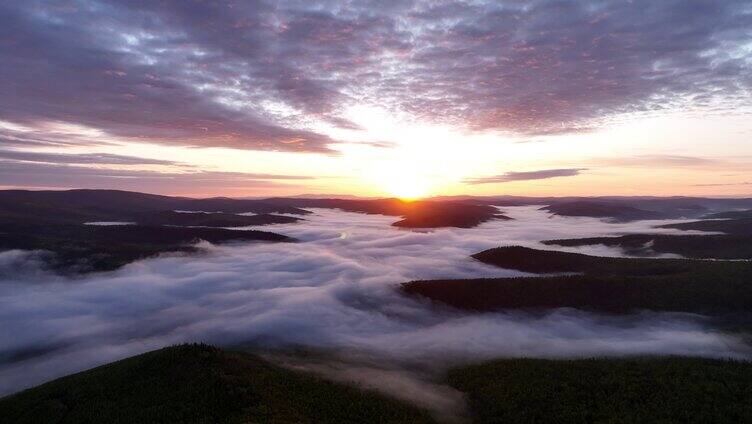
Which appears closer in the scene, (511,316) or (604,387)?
(604,387)

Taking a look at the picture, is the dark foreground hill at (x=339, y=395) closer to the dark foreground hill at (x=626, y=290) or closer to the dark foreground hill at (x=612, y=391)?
the dark foreground hill at (x=612, y=391)

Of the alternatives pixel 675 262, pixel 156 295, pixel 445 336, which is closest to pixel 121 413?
pixel 445 336

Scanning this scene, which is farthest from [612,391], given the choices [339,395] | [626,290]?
[626,290]

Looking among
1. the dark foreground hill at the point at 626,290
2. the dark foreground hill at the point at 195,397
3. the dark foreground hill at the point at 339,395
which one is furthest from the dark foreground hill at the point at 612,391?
the dark foreground hill at the point at 626,290

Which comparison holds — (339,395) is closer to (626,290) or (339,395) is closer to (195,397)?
(195,397)

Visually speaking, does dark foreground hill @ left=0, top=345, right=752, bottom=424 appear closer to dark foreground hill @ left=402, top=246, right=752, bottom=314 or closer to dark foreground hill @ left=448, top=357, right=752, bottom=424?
dark foreground hill @ left=448, top=357, right=752, bottom=424

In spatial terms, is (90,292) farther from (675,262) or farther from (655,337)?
(675,262)
